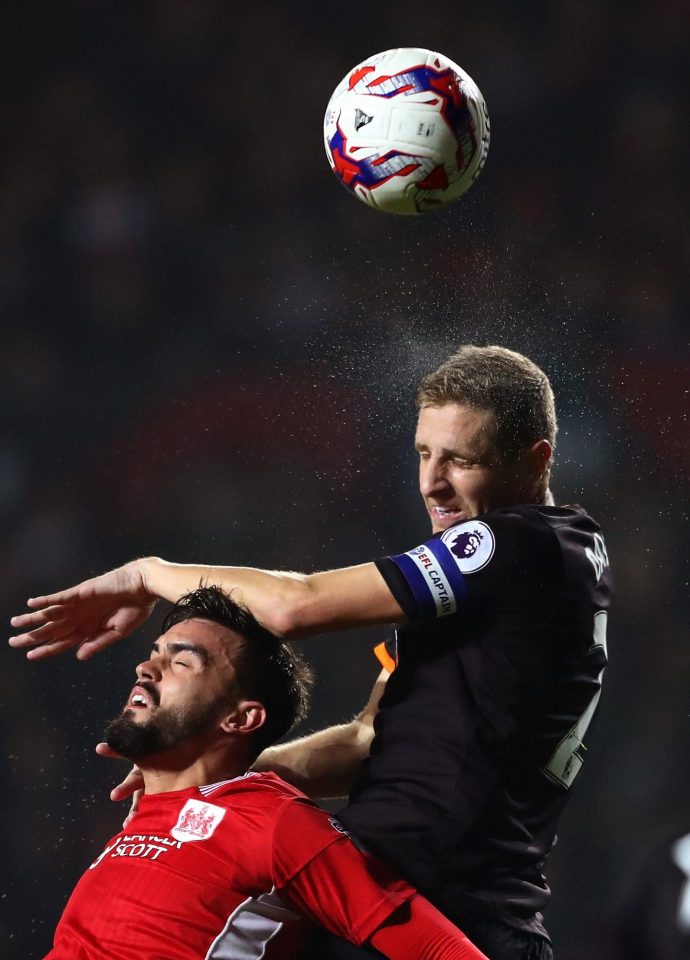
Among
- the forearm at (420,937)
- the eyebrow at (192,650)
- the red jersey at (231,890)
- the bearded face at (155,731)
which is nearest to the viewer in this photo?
the forearm at (420,937)

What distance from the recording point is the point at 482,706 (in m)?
2.15

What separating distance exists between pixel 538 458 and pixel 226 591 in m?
0.73

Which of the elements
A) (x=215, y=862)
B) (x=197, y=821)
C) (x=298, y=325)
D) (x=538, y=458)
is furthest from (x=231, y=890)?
(x=298, y=325)

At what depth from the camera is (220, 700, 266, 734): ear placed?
243cm

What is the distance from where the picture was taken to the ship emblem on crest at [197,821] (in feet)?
7.17

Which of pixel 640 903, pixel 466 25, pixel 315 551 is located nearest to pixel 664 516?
pixel 315 551

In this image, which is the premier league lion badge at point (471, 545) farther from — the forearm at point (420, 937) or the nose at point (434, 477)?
the forearm at point (420, 937)

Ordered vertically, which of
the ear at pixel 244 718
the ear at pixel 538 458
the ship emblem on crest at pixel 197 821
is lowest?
the ship emblem on crest at pixel 197 821

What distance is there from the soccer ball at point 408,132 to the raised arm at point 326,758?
44.8 inches

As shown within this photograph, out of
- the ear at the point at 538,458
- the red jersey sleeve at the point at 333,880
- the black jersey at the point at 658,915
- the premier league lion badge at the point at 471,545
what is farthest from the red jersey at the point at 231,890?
the black jersey at the point at 658,915

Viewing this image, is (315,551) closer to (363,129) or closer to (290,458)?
(290,458)

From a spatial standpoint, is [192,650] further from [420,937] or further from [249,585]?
[420,937]

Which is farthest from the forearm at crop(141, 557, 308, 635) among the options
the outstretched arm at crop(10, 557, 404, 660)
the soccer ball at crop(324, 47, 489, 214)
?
the soccer ball at crop(324, 47, 489, 214)

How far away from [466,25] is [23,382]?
2.72 m
